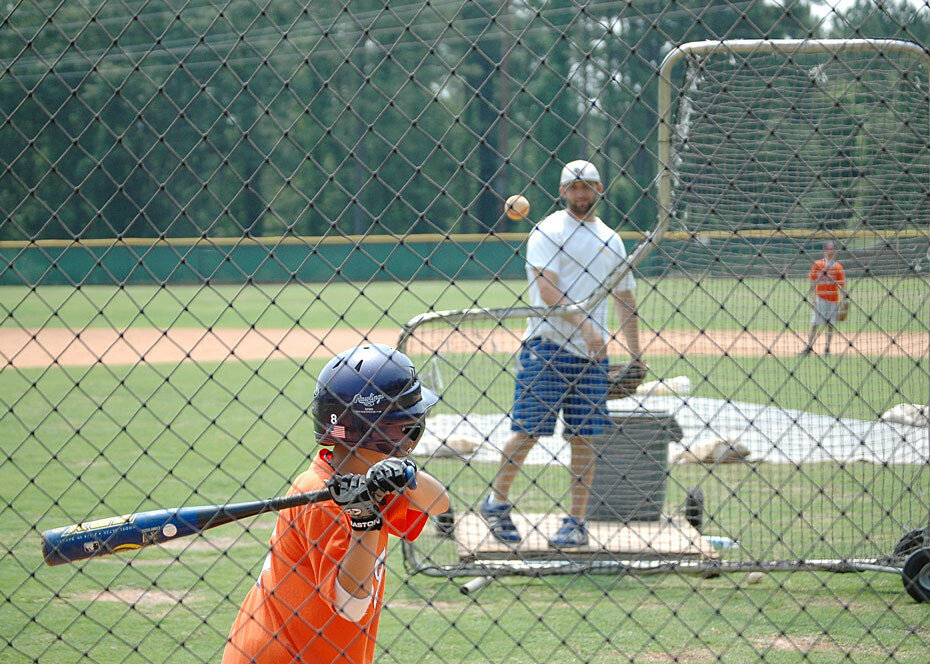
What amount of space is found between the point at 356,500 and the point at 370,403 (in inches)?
12.3

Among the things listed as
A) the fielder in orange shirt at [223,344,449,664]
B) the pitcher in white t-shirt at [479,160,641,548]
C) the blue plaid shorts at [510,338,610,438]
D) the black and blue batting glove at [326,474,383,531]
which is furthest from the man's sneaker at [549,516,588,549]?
the black and blue batting glove at [326,474,383,531]

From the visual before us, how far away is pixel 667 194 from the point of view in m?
3.61

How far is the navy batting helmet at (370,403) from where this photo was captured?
208 cm

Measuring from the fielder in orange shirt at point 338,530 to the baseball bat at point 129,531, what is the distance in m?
0.14

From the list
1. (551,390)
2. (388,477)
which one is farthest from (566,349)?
(388,477)

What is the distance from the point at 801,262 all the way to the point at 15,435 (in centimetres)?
614

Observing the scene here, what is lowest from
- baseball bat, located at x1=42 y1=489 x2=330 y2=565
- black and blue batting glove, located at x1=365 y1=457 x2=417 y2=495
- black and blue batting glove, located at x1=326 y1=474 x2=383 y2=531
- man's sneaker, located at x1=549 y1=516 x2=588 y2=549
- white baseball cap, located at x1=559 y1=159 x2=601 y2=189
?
man's sneaker, located at x1=549 y1=516 x2=588 y2=549

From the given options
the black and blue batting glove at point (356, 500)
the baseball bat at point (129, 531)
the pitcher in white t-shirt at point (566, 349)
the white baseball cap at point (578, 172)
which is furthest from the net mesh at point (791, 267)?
the black and blue batting glove at point (356, 500)

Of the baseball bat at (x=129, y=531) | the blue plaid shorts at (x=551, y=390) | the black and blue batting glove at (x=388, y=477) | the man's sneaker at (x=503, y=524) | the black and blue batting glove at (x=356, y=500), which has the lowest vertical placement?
the man's sneaker at (x=503, y=524)

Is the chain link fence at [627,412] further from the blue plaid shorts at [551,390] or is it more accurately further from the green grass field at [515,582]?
the blue plaid shorts at [551,390]

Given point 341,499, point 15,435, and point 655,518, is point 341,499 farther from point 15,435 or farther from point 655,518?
point 15,435

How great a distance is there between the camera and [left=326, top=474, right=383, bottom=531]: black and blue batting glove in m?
1.83

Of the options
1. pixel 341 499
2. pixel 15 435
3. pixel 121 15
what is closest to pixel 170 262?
pixel 121 15

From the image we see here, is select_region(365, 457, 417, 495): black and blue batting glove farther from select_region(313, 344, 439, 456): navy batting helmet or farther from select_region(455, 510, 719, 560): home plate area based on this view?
select_region(455, 510, 719, 560): home plate area
